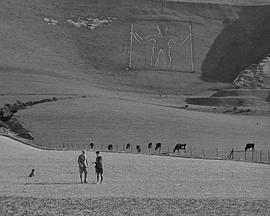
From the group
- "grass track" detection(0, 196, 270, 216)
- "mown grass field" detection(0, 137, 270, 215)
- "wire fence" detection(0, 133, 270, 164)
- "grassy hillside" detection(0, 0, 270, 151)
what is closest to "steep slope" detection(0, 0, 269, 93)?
"grassy hillside" detection(0, 0, 270, 151)

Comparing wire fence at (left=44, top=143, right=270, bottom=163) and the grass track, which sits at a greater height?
wire fence at (left=44, top=143, right=270, bottom=163)

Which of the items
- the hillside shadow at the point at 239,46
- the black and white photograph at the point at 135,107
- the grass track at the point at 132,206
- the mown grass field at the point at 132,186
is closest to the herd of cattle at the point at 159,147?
the black and white photograph at the point at 135,107

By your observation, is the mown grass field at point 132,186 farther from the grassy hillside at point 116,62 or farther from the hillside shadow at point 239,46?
the hillside shadow at point 239,46

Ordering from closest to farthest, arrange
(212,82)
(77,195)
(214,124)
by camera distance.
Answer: (77,195), (214,124), (212,82)

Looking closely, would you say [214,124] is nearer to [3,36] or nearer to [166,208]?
[166,208]

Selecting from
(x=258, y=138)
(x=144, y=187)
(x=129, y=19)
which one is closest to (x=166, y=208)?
(x=144, y=187)

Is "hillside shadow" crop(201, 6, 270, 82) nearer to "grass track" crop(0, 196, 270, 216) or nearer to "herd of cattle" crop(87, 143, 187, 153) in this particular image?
"herd of cattle" crop(87, 143, 187, 153)

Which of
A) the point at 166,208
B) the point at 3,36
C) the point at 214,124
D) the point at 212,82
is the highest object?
the point at 3,36

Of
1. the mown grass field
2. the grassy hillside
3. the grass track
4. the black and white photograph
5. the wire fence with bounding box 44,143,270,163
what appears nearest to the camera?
the grass track
